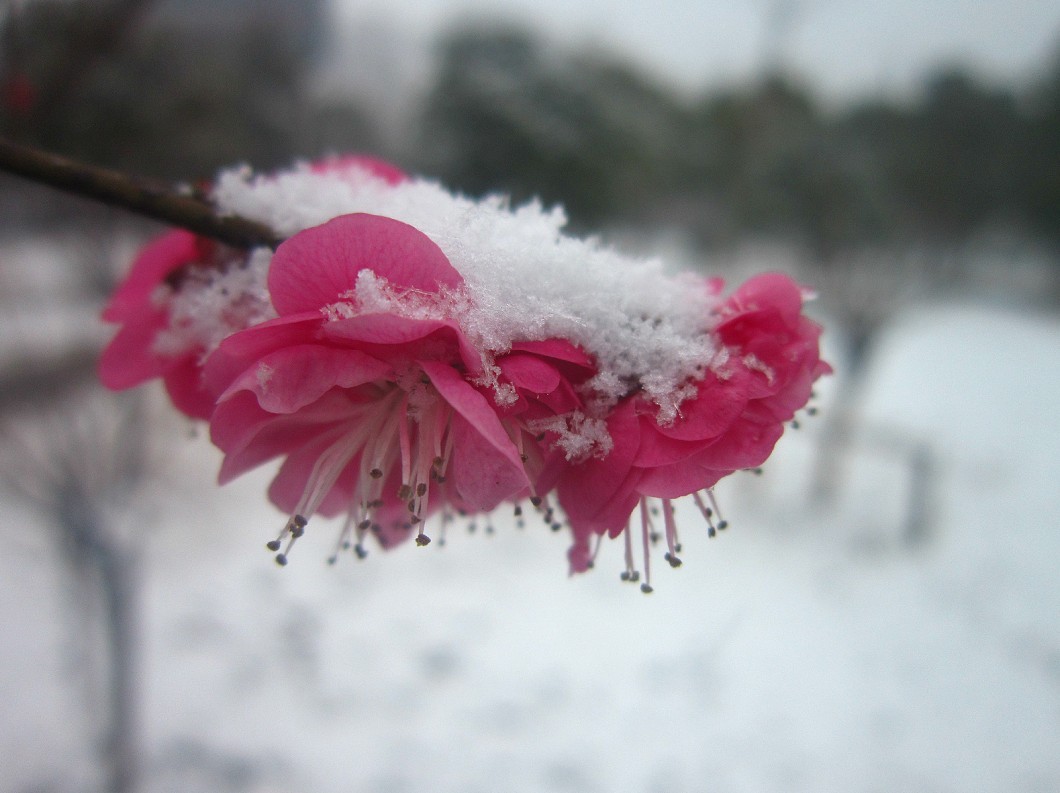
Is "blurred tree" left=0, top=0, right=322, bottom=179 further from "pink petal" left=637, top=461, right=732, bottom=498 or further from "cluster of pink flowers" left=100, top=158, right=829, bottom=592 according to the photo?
"pink petal" left=637, top=461, right=732, bottom=498

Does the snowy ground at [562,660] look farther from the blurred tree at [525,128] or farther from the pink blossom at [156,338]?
the blurred tree at [525,128]

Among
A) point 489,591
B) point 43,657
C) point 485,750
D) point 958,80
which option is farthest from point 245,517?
point 958,80

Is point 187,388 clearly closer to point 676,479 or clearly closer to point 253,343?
point 253,343

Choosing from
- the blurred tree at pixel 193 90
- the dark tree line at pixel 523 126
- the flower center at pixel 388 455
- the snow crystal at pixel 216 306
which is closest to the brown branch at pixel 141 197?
the snow crystal at pixel 216 306

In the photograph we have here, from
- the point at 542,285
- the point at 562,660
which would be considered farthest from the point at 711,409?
the point at 562,660

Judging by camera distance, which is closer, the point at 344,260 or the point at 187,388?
the point at 344,260

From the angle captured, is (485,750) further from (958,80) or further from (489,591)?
(958,80)
